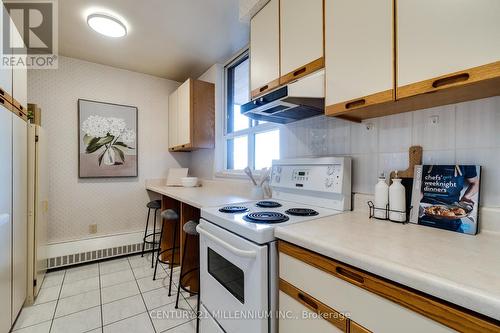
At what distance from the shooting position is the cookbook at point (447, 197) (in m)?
0.92

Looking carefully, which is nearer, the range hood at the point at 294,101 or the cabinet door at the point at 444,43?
the cabinet door at the point at 444,43

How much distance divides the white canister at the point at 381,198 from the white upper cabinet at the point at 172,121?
2.54 metres

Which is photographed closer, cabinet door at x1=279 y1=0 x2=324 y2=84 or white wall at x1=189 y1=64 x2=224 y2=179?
cabinet door at x1=279 y1=0 x2=324 y2=84

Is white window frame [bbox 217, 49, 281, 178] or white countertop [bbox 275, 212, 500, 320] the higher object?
white window frame [bbox 217, 49, 281, 178]

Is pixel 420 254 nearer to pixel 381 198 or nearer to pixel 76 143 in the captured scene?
pixel 381 198

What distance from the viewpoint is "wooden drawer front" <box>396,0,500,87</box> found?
72cm

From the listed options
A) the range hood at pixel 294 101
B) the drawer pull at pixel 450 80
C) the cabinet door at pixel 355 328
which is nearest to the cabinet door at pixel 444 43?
the drawer pull at pixel 450 80

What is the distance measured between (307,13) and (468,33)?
82 centimetres

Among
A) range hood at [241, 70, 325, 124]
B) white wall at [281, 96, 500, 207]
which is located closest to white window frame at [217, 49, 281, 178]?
range hood at [241, 70, 325, 124]

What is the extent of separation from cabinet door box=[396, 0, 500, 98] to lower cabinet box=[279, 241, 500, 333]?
713mm

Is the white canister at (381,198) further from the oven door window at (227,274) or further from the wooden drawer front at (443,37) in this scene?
the oven door window at (227,274)

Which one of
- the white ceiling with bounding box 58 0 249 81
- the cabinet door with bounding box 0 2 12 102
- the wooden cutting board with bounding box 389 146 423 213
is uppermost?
the white ceiling with bounding box 58 0 249 81

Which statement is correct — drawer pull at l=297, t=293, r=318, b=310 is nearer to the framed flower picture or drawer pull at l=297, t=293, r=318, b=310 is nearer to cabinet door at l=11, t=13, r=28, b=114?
cabinet door at l=11, t=13, r=28, b=114

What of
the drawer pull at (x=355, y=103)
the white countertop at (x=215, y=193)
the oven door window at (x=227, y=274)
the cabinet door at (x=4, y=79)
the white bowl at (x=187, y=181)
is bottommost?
the oven door window at (x=227, y=274)
